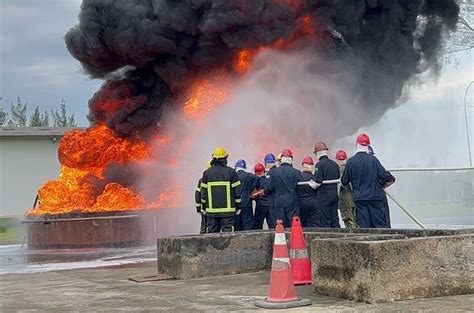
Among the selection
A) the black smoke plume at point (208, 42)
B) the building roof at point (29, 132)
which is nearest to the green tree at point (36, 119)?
the building roof at point (29, 132)

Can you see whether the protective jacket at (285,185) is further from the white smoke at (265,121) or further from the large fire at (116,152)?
the large fire at (116,152)

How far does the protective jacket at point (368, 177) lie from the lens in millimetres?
8477

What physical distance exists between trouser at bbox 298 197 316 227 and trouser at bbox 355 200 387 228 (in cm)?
148

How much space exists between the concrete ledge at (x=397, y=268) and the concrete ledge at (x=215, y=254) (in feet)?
7.04

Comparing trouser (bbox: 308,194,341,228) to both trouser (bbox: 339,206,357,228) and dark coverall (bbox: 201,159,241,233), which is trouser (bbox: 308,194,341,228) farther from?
dark coverall (bbox: 201,159,241,233)

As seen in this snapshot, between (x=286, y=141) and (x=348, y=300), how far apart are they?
496 inches

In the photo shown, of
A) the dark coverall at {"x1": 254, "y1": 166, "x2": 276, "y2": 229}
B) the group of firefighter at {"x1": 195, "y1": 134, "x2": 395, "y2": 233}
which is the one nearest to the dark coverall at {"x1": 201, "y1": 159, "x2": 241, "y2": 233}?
the group of firefighter at {"x1": 195, "y1": 134, "x2": 395, "y2": 233}

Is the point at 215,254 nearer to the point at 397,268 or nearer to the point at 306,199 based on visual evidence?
the point at 306,199

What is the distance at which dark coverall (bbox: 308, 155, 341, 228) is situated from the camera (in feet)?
31.7

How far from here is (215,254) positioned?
8.38 meters

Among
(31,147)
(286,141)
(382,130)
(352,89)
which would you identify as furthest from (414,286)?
(31,147)

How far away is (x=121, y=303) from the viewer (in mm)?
6648

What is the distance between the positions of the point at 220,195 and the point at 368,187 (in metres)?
2.31

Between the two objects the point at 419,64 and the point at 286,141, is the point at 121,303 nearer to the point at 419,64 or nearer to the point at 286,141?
the point at 286,141
